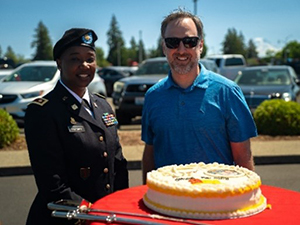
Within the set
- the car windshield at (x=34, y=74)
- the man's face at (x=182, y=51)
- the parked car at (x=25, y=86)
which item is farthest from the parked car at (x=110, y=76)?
the man's face at (x=182, y=51)

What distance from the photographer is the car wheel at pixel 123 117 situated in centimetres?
1258

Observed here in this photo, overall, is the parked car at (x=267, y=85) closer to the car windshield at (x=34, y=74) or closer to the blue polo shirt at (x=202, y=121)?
the car windshield at (x=34, y=74)

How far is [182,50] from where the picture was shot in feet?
10.0

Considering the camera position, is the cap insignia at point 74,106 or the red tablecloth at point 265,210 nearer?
the red tablecloth at point 265,210

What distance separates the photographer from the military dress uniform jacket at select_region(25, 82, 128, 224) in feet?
9.03

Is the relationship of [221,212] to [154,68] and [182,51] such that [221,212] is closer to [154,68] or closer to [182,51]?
[182,51]

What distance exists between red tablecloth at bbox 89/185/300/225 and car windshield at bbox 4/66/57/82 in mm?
10454

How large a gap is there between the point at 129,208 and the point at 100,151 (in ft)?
2.05

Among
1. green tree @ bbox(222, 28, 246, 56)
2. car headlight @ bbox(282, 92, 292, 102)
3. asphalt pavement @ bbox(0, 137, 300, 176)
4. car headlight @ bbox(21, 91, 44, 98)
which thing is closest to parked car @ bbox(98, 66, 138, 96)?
car headlight @ bbox(21, 91, 44, 98)

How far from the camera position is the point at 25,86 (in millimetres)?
12414

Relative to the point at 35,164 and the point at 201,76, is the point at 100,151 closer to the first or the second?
the point at 35,164

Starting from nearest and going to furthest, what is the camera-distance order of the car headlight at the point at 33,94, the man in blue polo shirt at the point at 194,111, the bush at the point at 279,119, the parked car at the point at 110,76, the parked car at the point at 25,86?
the man in blue polo shirt at the point at 194,111, the bush at the point at 279,119, the parked car at the point at 25,86, the car headlight at the point at 33,94, the parked car at the point at 110,76

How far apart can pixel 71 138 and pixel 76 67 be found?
449 mm

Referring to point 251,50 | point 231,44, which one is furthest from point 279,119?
point 251,50
